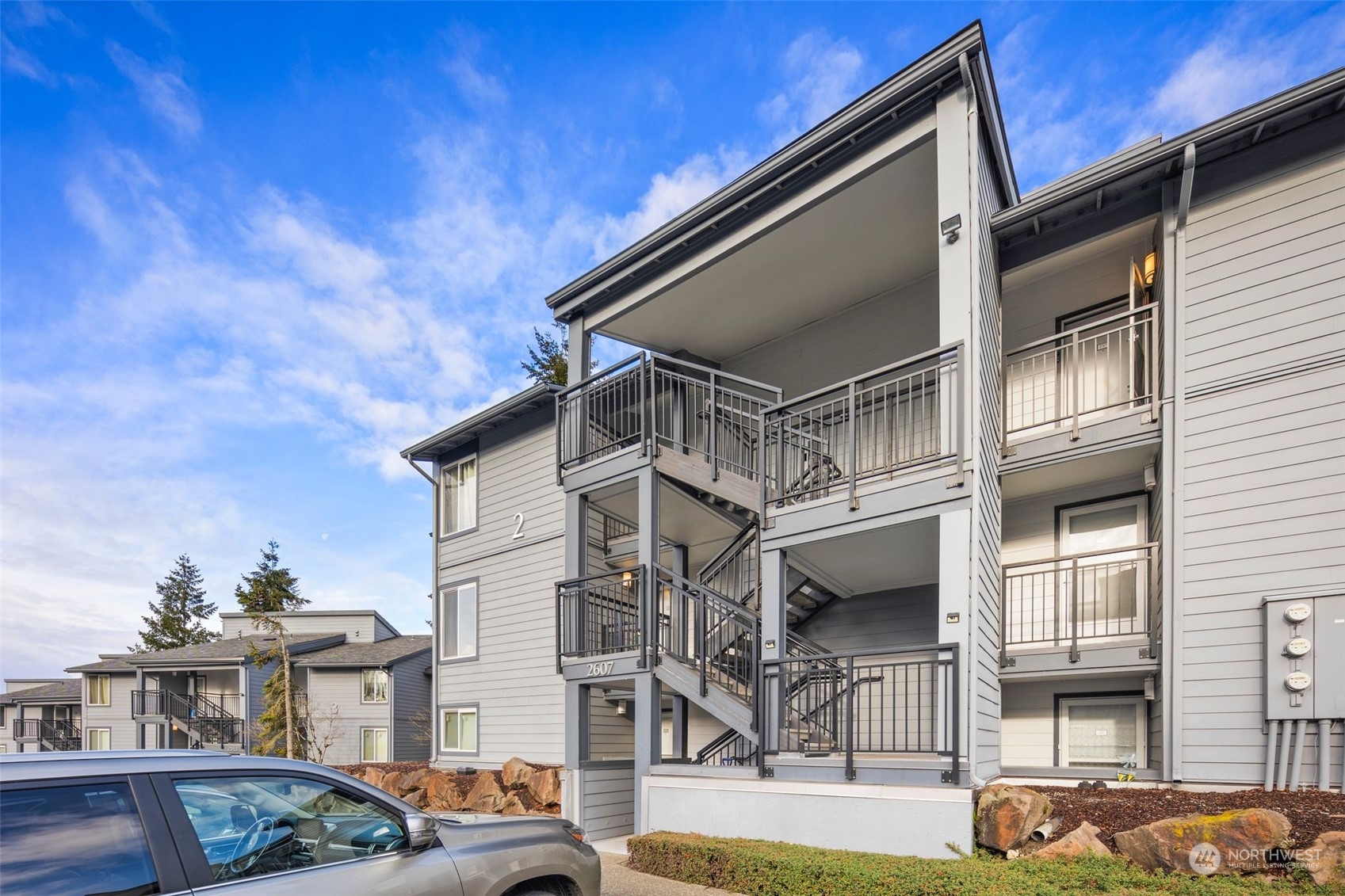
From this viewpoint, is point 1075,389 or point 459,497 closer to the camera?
point 1075,389

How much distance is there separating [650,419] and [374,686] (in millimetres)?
18827

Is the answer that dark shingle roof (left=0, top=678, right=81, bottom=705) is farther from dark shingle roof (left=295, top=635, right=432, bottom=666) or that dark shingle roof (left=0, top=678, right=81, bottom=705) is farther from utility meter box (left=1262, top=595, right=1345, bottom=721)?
utility meter box (left=1262, top=595, right=1345, bottom=721)

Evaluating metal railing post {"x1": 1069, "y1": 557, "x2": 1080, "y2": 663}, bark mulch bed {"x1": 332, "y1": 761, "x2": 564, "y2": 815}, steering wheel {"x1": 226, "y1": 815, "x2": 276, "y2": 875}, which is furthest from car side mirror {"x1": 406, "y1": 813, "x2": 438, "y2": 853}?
metal railing post {"x1": 1069, "y1": 557, "x2": 1080, "y2": 663}

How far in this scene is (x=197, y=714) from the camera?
94.1ft

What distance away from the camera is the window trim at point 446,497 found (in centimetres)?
1712

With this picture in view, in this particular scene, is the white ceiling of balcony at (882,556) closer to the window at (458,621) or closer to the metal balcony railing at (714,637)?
the metal balcony railing at (714,637)

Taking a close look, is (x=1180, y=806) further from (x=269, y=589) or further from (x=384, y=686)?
(x=269, y=589)

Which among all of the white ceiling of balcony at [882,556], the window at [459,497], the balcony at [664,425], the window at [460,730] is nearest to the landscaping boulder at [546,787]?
the window at [460,730]

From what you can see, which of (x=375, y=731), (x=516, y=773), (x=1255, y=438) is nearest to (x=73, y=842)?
(x=1255, y=438)

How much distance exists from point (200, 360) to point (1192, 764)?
67.7 feet

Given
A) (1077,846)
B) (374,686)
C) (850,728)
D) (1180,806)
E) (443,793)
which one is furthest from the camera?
(374,686)

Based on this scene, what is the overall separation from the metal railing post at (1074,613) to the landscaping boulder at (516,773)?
8229mm

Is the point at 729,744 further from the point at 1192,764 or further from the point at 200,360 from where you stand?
the point at 200,360

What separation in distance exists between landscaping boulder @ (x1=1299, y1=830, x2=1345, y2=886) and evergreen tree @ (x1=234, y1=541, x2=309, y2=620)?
49.4 meters
